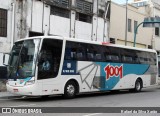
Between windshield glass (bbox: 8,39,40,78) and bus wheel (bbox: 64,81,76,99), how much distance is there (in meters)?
2.41

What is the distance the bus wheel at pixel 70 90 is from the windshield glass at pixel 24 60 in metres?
2.41

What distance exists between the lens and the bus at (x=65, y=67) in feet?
53.7

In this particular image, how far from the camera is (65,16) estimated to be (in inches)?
1185

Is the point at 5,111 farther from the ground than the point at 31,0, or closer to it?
closer to it

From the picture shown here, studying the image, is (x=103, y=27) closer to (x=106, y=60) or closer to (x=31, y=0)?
(x=31, y=0)

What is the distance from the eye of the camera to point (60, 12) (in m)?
29.6

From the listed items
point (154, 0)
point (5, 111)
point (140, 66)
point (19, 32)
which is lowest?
point (5, 111)

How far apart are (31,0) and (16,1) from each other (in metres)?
1.31

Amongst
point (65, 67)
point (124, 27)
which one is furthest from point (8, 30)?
point (124, 27)

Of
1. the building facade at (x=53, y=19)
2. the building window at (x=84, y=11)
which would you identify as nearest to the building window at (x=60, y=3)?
the building facade at (x=53, y=19)

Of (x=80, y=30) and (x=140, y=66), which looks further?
(x=80, y=30)

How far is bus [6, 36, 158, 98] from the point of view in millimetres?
16375

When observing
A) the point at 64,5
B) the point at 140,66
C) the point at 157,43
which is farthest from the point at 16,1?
the point at 157,43

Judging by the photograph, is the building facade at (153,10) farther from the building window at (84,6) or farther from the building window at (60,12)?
the building window at (60,12)
